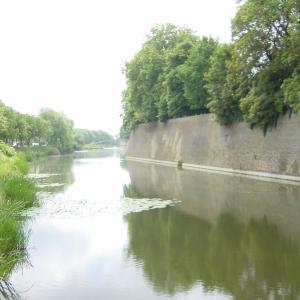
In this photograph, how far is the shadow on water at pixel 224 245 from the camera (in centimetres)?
700

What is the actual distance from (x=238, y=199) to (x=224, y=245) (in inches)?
278

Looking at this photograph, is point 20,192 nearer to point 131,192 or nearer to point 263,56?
point 131,192

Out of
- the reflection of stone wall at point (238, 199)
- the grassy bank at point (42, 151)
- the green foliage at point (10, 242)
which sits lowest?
the reflection of stone wall at point (238, 199)

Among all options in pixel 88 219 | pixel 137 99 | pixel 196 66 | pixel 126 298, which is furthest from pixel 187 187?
pixel 137 99

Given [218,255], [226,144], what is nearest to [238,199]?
[218,255]

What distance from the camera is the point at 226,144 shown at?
103ft

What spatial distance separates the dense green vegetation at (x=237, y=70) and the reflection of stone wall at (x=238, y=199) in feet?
14.6

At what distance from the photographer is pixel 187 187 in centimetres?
2081

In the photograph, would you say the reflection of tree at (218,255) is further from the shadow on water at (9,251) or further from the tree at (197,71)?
the tree at (197,71)

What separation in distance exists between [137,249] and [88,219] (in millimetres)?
3858

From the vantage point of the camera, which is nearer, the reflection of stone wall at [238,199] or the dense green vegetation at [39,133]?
the reflection of stone wall at [238,199]

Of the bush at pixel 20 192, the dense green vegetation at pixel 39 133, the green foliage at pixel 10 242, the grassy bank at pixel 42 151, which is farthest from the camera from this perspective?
the grassy bank at pixel 42 151

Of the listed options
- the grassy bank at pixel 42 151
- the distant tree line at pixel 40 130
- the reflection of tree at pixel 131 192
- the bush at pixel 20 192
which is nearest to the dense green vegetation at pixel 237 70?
the reflection of tree at pixel 131 192

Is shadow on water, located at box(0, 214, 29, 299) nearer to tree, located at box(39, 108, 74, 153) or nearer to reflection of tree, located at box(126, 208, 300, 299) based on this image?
reflection of tree, located at box(126, 208, 300, 299)
